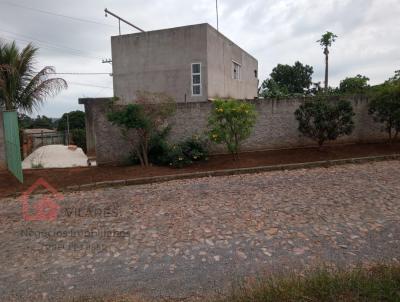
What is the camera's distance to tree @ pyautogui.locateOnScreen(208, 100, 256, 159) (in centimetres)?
832

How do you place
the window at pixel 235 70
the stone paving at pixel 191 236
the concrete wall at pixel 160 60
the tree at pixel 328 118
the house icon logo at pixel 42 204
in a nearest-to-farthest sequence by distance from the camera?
the stone paving at pixel 191 236 → the house icon logo at pixel 42 204 → the tree at pixel 328 118 → the concrete wall at pixel 160 60 → the window at pixel 235 70

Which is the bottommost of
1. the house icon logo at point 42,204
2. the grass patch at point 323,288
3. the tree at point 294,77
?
the house icon logo at point 42,204

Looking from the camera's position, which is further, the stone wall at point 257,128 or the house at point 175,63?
the house at point 175,63

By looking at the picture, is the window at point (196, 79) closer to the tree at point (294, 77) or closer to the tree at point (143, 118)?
the tree at point (143, 118)

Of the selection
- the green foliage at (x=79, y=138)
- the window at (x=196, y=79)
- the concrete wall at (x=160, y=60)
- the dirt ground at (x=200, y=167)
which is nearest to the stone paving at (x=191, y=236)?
the dirt ground at (x=200, y=167)

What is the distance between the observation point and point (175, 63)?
14555 millimetres

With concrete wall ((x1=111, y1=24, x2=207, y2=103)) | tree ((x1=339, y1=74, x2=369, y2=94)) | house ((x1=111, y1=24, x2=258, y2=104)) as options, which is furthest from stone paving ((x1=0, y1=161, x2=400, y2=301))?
concrete wall ((x1=111, y1=24, x2=207, y2=103))

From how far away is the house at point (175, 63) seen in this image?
14.1 metres

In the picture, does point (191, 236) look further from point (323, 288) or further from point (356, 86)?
point (356, 86)

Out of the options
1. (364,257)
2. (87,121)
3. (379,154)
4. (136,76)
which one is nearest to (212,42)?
(136,76)

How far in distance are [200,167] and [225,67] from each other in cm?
929

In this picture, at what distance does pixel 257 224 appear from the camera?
4531mm

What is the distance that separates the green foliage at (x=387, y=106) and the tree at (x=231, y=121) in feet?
14.4

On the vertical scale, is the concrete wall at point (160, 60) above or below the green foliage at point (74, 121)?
above
